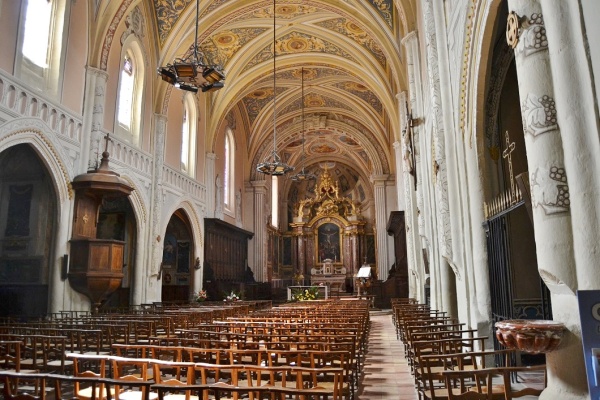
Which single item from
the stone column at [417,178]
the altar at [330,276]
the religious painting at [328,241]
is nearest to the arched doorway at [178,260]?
the stone column at [417,178]

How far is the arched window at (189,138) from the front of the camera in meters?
18.0

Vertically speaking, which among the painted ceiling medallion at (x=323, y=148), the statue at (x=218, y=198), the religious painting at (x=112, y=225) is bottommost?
the religious painting at (x=112, y=225)

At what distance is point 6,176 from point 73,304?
340cm

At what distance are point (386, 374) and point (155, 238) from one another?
415 inches

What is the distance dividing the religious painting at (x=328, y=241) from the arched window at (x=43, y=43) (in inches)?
874

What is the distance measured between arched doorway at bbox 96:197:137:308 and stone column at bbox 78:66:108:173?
8.31 feet

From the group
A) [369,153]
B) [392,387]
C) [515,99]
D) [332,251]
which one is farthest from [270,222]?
[392,387]

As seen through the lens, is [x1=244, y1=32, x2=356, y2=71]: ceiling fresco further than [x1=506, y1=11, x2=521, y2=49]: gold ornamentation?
Yes

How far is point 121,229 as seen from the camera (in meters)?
14.3

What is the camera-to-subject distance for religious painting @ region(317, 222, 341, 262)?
31.1 meters

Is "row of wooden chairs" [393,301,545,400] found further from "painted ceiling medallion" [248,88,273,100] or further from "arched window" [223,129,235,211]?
"painted ceiling medallion" [248,88,273,100]

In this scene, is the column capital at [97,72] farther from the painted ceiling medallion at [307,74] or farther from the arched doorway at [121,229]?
the painted ceiling medallion at [307,74]

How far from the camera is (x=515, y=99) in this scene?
26.2 ft

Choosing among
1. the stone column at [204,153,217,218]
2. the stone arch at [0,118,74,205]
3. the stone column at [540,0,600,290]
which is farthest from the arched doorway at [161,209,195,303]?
the stone column at [540,0,600,290]
